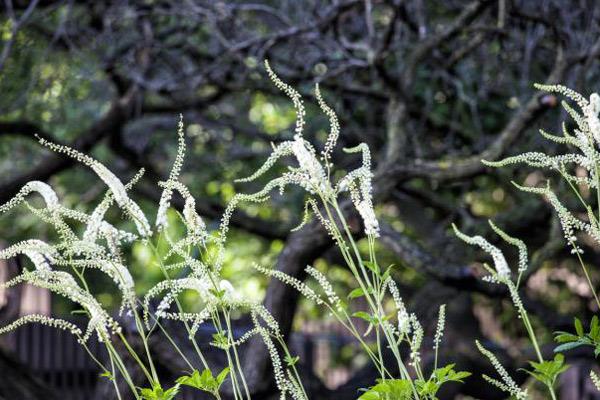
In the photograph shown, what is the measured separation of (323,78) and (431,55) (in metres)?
0.95

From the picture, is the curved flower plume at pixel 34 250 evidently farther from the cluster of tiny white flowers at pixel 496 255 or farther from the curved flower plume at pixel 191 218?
the cluster of tiny white flowers at pixel 496 255

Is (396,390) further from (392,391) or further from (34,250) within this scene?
(34,250)

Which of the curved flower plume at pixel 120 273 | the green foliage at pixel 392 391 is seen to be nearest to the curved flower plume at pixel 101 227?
the curved flower plume at pixel 120 273

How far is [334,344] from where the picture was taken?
11797mm

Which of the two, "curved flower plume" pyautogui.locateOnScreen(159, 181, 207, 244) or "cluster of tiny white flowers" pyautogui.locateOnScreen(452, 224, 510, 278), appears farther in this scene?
"curved flower plume" pyautogui.locateOnScreen(159, 181, 207, 244)

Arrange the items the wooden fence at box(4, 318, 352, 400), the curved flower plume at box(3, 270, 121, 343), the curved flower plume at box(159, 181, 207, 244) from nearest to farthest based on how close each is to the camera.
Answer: the curved flower plume at box(3, 270, 121, 343) → the curved flower plume at box(159, 181, 207, 244) → the wooden fence at box(4, 318, 352, 400)

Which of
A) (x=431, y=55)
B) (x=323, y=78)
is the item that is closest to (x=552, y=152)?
(x=431, y=55)

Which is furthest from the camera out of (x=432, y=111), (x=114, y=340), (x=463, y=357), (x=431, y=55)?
(x=432, y=111)

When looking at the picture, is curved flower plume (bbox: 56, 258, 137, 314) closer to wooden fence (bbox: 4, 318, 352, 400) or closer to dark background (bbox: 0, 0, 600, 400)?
dark background (bbox: 0, 0, 600, 400)

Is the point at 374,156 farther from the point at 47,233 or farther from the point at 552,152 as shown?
the point at 47,233

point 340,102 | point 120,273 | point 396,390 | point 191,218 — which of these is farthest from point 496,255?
point 340,102

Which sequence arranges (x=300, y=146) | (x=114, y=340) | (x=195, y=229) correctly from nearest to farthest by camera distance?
(x=300, y=146), (x=195, y=229), (x=114, y=340)

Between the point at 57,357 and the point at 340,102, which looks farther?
the point at 57,357

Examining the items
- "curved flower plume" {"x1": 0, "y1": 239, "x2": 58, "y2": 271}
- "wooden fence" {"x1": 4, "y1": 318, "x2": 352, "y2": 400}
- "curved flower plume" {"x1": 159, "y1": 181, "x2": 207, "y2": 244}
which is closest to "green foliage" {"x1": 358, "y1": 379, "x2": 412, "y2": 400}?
"curved flower plume" {"x1": 159, "y1": 181, "x2": 207, "y2": 244}
